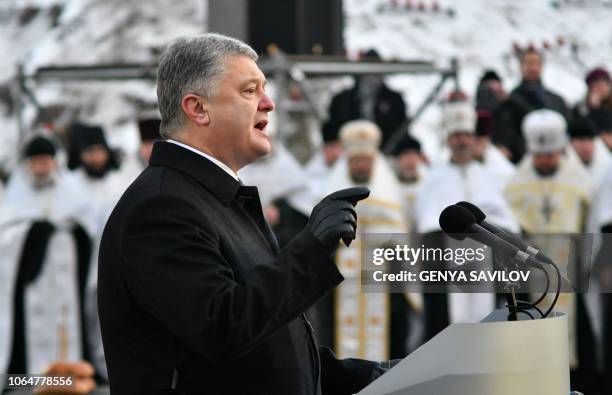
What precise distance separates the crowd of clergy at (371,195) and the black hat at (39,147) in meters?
0.01

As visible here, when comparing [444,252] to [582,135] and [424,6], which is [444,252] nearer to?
[582,135]

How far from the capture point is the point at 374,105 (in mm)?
12578

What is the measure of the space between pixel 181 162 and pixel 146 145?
816cm

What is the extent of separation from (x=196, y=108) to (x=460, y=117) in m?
8.39

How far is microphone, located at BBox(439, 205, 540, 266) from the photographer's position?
126 inches

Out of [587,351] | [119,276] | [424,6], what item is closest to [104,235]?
[119,276]

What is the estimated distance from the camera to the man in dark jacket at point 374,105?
1227 centimetres

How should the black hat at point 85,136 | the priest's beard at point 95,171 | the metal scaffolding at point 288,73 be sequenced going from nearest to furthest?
the metal scaffolding at point 288,73 → the priest's beard at point 95,171 → the black hat at point 85,136

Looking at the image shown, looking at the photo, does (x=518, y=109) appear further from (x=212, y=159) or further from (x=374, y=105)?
(x=212, y=159)

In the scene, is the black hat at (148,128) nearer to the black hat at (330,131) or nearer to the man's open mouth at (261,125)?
the black hat at (330,131)

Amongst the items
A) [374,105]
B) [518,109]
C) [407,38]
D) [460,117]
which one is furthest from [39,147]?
[407,38]

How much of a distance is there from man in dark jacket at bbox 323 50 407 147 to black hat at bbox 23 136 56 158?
7.38 ft

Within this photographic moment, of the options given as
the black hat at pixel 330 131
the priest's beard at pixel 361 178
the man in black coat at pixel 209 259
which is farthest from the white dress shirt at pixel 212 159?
the black hat at pixel 330 131

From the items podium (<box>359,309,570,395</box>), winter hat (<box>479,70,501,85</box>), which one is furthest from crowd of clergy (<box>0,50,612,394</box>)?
podium (<box>359,309,570,395</box>)
